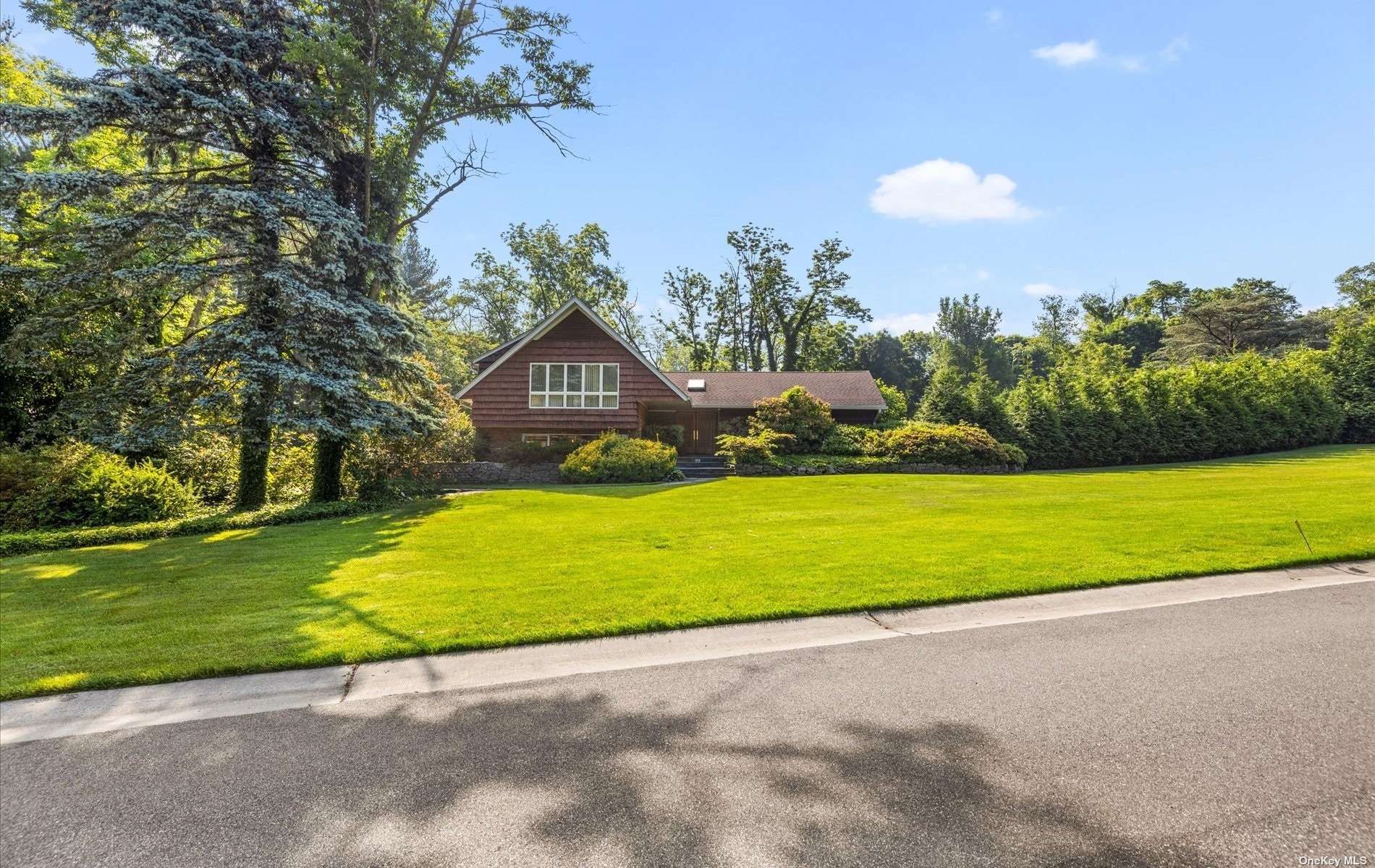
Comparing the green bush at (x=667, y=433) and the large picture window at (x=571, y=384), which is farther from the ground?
the large picture window at (x=571, y=384)

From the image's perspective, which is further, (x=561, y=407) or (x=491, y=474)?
(x=561, y=407)

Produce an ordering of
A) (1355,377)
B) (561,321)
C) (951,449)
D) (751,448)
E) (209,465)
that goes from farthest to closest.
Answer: (1355,377) → (561,321) → (951,449) → (751,448) → (209,465)

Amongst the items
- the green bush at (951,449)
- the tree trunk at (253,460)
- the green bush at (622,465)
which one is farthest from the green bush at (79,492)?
the green bush at (951,449)

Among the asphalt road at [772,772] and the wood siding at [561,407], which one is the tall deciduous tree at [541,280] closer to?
the wood siding at [561,407]

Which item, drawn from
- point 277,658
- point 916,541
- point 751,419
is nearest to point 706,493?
point 916,541

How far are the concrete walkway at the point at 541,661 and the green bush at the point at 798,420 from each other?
1547 cm

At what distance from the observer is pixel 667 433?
79.3ft

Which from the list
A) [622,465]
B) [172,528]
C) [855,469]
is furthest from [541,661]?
[855,469]

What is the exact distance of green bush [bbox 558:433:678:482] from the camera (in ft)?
58.1

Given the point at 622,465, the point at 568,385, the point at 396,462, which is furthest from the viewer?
the point at 568,385

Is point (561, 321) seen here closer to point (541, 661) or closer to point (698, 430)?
point (698, 430)

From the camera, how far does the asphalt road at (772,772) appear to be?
7.07 feet

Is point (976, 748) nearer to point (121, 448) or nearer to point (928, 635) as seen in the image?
point (928, 635)

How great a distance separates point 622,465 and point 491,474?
16.0ft
